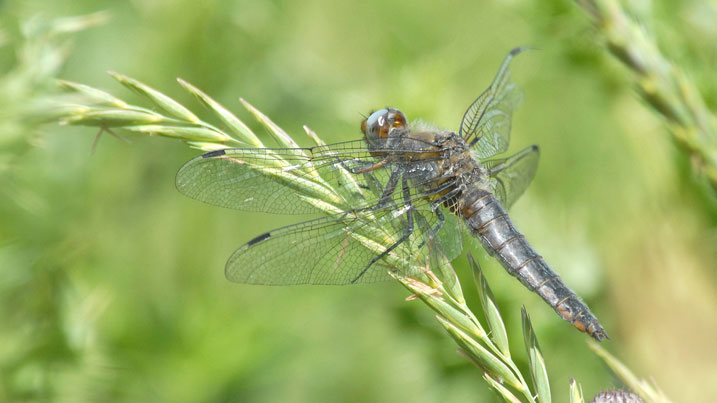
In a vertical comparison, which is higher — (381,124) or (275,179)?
(381,124)

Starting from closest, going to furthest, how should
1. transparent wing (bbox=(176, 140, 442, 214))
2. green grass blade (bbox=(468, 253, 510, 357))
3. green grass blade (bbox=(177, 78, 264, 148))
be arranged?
green grass blade (bbox=(468, 253, 510, 357)), green grass blade (bbox=(177, 78, 264, 148)), transparent wing (bbox=(176, 140, 442, 214))

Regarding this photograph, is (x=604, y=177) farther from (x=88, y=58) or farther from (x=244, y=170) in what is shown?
(x=88, y=58)

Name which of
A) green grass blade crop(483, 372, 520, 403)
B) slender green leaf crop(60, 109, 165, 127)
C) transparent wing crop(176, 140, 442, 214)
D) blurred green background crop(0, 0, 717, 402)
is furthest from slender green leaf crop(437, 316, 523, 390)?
blurred green background crop(0, 0, 717, 402)

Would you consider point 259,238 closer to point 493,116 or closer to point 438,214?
point 438,214

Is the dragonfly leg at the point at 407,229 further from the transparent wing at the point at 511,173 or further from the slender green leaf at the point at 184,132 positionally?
the slender green leaf at the point at 184,132

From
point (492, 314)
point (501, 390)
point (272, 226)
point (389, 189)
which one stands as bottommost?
point (501, 390)

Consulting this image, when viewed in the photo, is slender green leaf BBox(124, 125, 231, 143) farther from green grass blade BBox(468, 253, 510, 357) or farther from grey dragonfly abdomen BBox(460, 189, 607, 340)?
grey dragonfly abdomen BBox(460, 189, 607, 340)

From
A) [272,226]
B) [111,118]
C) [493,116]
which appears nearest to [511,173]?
[493,116]
